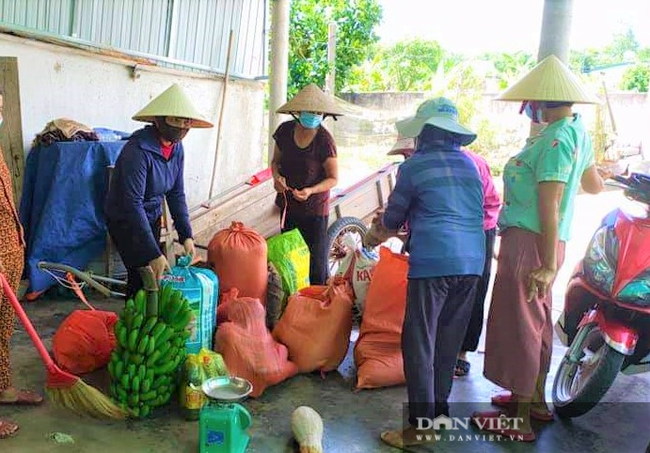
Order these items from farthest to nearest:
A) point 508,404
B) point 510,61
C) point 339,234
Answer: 1. point 510,61
2. point 339,234
3. point 508,404

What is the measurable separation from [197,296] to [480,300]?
1588 mm

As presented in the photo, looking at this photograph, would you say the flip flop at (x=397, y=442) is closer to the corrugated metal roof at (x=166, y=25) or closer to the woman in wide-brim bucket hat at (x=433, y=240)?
the woman in wide-brim bucket hat at (x=433, y=240)

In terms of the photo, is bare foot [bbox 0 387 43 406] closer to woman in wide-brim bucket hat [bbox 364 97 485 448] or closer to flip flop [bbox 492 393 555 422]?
woman in wide-brim bucket hat [bbox 364 97 485 448]

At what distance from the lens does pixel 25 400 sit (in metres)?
2.93

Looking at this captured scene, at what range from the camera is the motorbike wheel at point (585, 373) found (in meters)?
2.71

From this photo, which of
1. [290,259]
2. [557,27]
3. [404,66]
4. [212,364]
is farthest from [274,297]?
[404,66]

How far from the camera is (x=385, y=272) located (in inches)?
131

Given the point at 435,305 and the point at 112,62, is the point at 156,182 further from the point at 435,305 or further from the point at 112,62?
the point at 112,62

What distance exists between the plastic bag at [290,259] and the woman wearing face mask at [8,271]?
1588 mm

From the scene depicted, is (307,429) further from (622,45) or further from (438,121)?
(622,45)

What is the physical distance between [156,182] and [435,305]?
1.65 metres

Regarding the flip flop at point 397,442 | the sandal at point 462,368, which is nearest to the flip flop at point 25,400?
the flip flop at point 397,442

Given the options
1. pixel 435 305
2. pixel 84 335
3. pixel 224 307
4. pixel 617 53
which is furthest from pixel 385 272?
pixel 617 53

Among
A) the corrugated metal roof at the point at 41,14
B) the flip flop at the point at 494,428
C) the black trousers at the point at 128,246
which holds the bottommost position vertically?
the flip flop at the point at 494,428
